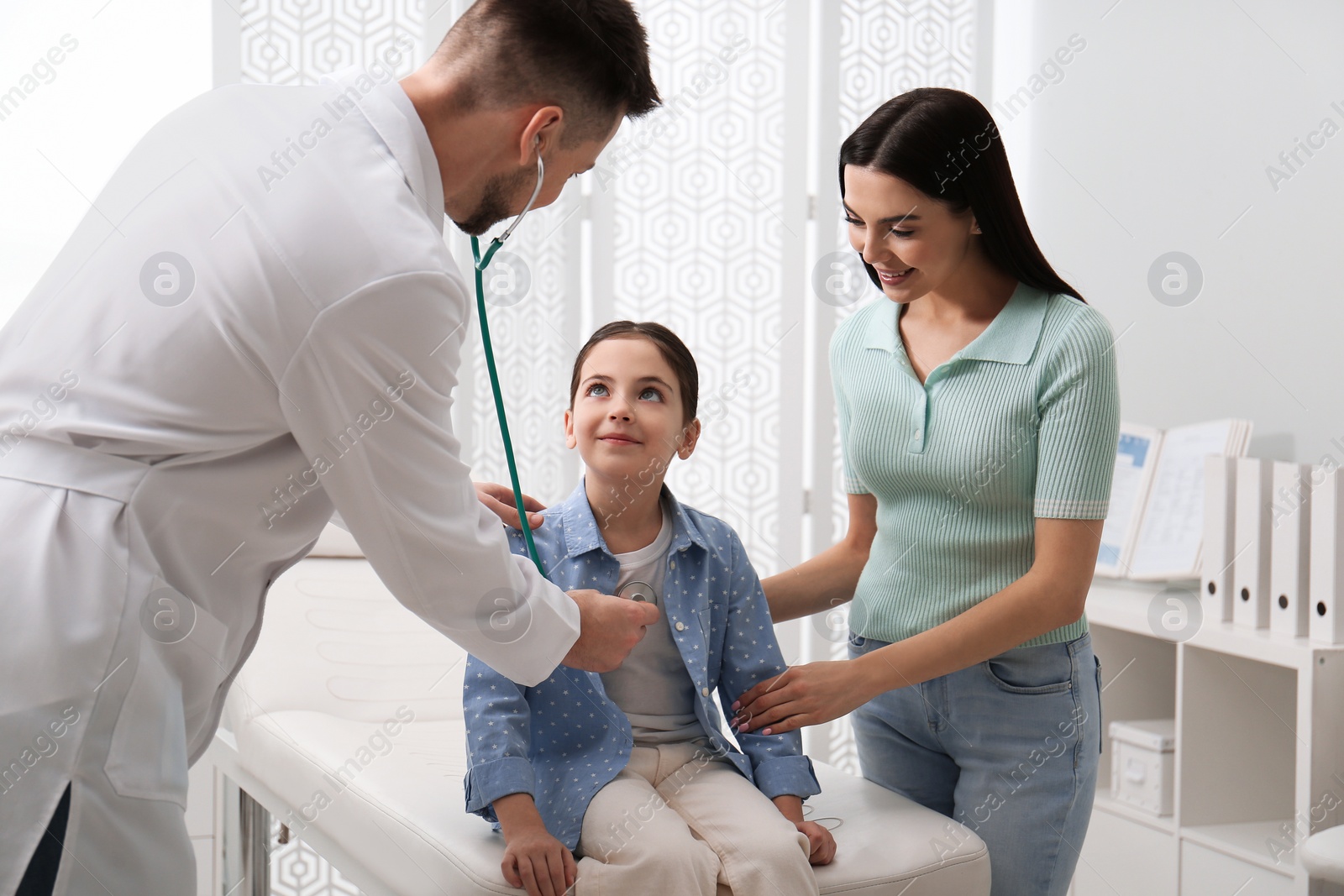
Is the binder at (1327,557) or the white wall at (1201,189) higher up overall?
the white wall at (1201,189)

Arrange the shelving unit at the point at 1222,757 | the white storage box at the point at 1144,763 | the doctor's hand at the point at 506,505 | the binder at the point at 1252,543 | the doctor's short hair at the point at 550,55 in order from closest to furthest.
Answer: the doctor's short hair at the point at 550,55
the doctor's hand at the point at 506,505
the shelving unit at the point at 1222,757
the binder at the point at 1252,543
the white storage box at the point at 1144,763

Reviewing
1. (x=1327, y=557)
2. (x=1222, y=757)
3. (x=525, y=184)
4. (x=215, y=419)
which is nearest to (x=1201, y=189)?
(x=1327, y=557)

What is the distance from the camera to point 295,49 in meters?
2.28

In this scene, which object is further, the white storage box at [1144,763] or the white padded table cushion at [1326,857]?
the white storage box at [1144,763]

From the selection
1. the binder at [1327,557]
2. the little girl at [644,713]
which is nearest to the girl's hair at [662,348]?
the little girl at [644,713]

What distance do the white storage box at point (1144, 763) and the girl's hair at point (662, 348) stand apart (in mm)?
1286

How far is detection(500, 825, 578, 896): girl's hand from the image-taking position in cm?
100

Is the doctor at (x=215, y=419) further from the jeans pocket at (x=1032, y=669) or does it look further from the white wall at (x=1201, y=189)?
the white wall at (x=1201, y=189)

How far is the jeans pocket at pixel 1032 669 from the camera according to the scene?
1.17 m

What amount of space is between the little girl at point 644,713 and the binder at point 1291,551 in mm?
1074

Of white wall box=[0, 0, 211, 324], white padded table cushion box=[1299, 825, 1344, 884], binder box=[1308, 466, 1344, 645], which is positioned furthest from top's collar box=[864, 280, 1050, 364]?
white wall box=[0, 0, 211, 324]

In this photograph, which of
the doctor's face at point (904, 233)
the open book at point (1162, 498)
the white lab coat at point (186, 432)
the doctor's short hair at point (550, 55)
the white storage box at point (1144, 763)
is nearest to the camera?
the white lab coat at point (186, 432)

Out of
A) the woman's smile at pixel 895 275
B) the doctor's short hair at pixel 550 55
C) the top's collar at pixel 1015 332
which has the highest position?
the doctor's short hair at pixel 550 55

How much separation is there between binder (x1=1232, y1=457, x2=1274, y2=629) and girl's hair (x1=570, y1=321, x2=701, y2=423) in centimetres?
113
